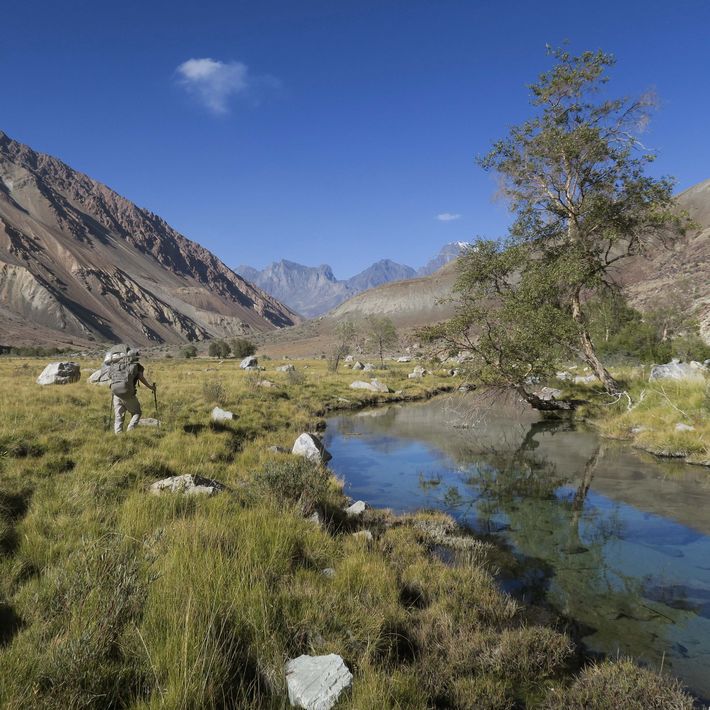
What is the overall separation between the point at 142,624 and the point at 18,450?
25.3 ft

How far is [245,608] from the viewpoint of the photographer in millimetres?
4168

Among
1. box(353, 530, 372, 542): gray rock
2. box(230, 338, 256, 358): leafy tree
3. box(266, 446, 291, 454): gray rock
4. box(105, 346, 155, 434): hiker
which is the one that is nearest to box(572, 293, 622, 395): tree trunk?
box(266, 446, 291, 454): gray rock

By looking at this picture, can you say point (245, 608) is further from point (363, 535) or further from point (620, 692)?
point (620, 692)

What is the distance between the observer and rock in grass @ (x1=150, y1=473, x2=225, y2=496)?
24.5 ft

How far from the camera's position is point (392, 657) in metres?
4.20

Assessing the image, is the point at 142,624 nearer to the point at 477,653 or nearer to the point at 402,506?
the point at 477,653

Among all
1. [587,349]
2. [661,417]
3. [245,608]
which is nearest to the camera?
[245,608]

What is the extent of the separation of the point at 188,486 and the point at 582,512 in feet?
26.1

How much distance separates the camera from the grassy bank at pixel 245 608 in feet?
10.7

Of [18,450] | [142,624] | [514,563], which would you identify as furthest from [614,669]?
[18,450]

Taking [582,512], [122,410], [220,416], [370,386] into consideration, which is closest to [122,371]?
[122,410]

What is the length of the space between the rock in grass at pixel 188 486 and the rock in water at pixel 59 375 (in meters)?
17.0

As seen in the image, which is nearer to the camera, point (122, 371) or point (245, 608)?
point (245, 608)

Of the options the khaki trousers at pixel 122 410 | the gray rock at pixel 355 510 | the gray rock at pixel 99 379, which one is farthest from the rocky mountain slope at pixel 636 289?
the gray rock at pixel 99 379
